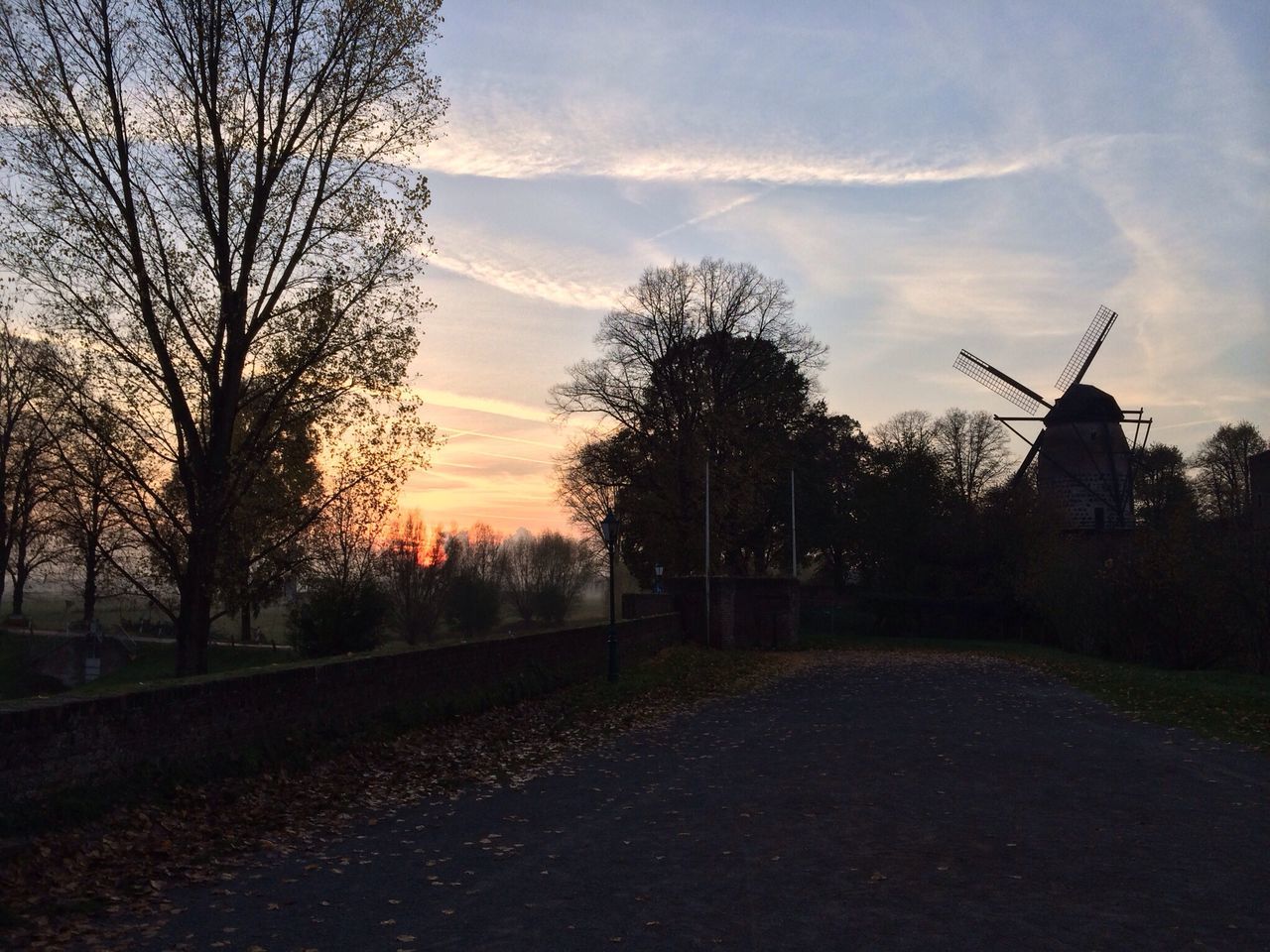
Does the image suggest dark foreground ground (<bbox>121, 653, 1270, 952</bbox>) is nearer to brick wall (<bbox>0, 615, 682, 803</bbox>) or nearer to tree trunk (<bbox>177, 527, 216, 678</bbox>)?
brick wall (<bbox>0, 615, 682, 803</bbox>)

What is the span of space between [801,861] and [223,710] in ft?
19.8

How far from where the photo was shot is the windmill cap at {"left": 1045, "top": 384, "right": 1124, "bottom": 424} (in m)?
58.7

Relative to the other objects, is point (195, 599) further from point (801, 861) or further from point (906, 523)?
point (906, 523)

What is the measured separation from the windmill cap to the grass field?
2361 centimetres

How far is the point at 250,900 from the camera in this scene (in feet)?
22.8

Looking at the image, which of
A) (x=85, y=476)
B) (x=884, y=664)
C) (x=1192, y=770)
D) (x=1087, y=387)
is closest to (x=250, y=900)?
(x=1192, y=770)

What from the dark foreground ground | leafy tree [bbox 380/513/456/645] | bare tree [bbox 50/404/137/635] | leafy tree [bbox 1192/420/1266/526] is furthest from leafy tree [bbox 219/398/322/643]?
leafy tree [bbox 1192/420/1266/526]

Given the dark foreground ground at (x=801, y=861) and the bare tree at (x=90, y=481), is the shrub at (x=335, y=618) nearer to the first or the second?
the bare tree at (x=90, y=481)

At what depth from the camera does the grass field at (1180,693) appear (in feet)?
53.9

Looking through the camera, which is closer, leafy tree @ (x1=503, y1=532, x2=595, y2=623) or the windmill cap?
the windmill cap

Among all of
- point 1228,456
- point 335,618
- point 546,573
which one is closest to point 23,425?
point 335,618

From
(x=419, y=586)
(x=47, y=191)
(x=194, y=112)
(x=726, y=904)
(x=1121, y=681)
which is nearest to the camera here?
(x=726, y=904)

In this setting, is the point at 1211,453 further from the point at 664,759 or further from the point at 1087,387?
the point at 664,759

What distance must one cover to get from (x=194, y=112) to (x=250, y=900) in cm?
1545
